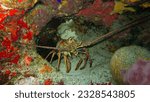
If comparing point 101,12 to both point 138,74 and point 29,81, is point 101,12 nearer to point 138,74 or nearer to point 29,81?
point 138,74

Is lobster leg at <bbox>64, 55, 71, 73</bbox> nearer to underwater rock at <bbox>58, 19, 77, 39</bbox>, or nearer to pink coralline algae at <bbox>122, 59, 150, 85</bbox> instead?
underwater rock at <bbox>58, 19, 77, 39</bbox>

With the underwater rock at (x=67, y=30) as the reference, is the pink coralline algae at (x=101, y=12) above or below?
above

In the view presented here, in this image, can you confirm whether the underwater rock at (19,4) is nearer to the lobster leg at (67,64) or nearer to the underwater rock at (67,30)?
the underwater rock at (67,30)

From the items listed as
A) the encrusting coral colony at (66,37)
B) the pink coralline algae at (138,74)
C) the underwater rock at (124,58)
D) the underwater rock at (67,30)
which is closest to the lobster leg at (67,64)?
the encrusting coral colony at (66,37)

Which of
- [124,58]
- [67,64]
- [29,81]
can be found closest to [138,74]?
[124,58]

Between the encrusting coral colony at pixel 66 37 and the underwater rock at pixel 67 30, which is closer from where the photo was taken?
the encrusting coral colony at pixel 66 37

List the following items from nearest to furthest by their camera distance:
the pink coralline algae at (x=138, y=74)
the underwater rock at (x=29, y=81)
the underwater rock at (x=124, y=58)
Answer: the pink coralline algae at (x=138, y=74)
the underwater rock at (x=124, y=58)
the underwater rock at (x=29, y=81)

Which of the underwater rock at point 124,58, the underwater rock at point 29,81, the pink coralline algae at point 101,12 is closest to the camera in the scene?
the underwater rock at point 124,58

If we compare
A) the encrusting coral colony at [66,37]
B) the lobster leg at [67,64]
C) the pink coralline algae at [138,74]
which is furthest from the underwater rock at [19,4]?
the pink coralline algae at [138,74]

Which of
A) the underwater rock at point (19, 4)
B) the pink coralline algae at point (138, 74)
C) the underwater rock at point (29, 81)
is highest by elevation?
the underwater rock at point (19, 4)

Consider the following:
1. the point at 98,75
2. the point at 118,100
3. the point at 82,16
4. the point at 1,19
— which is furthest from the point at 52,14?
the point at 118,100
